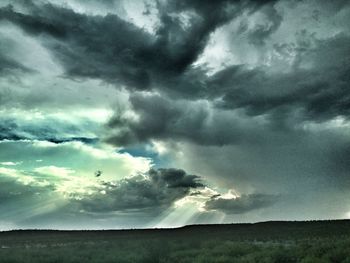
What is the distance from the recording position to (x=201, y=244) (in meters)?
45.0

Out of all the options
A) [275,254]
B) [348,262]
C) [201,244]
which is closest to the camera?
[348,262]

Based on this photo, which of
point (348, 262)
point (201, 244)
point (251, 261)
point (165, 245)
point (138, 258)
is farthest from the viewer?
point (201, 244)

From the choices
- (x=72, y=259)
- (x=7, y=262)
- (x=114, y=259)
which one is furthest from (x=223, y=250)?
(x=7, y=262)

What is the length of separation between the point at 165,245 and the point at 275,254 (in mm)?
14159

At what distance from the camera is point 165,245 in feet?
132

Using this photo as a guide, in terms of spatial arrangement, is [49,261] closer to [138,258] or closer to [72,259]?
[72,259]

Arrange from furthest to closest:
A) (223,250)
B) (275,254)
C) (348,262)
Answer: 1. (223,250)
2. (275,254)
3. (348,262)

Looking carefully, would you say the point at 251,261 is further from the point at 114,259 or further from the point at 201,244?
the point at 201,244

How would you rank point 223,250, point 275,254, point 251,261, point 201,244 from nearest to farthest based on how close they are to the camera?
point 251,261, point 275,254, point 223,250, point 201,244

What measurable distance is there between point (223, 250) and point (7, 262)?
1703cm

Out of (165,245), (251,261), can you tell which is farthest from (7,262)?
(251,261)

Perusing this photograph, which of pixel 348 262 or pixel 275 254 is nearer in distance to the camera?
pixel 348 262

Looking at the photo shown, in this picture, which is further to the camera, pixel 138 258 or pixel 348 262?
pixel 138 258

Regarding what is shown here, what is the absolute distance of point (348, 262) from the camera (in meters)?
21.8
